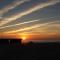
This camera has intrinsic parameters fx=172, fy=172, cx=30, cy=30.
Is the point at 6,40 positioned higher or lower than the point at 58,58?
higher

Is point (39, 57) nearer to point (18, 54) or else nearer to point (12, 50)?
point (18, 54)

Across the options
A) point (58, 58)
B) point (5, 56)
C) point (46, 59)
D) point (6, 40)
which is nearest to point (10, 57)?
point (5, 56)

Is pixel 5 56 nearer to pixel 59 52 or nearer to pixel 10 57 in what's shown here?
pixel 10 57

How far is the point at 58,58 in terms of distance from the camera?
106 ft

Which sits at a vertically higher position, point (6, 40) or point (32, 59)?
point (6, 40)

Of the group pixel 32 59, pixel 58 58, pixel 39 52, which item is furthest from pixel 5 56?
pixel 58 58

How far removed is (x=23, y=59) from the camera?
3172cm

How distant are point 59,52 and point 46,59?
659cm

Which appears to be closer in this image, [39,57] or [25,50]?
[39,57]

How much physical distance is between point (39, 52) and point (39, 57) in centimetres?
397

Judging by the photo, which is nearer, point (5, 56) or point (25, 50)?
point (5, 56)

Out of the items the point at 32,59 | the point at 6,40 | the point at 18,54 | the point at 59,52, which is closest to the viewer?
the point at 32,59

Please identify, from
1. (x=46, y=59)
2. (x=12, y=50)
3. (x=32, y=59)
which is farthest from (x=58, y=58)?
Answer: (x=12, y=50)

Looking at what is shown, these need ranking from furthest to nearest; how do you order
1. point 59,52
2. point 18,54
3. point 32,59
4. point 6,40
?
point 6,40 < point 59,52 < point 18,54 < point 32,59
